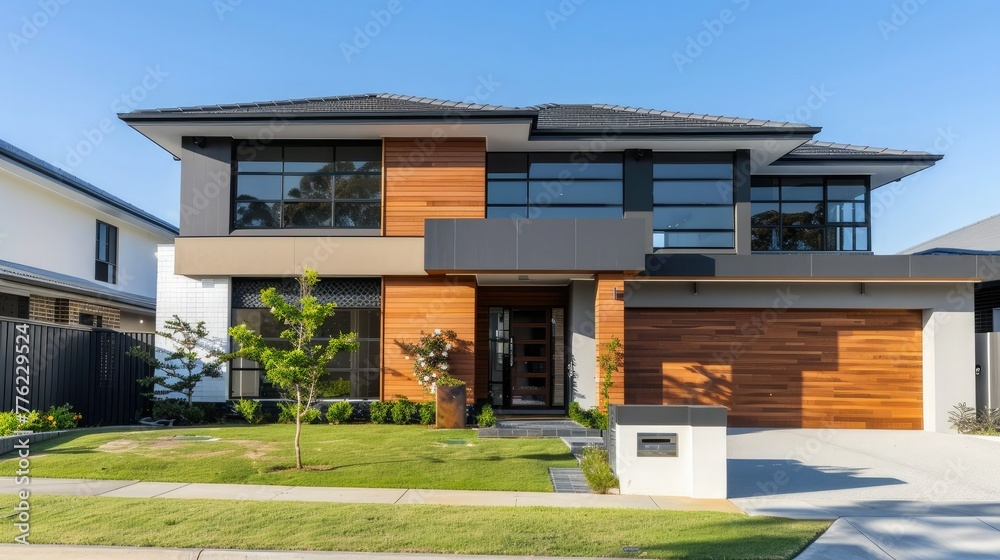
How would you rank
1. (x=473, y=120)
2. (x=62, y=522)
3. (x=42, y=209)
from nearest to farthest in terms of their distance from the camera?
(x=62, y=522) → (x=473, y=120) → (x=42, y=209)

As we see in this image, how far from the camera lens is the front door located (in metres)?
18.3

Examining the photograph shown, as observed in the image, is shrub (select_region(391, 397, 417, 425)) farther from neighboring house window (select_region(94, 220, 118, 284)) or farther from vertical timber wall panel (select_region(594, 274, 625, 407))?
neighboring house window (select_region(94, 220, 118, 284))

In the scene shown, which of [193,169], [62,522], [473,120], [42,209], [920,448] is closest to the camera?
[62,522]

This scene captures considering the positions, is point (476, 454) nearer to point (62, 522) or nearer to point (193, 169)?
point (62, 522)

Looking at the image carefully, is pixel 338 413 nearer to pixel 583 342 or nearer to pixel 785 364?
pixel 583 342

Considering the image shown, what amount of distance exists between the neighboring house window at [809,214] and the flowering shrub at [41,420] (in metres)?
15.9

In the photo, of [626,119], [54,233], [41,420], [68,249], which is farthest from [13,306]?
[626,119]

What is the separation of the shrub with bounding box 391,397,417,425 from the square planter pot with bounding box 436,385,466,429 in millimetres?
904

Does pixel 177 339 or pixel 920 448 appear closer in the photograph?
pixel 920 448

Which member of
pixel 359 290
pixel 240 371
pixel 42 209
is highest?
pixel 42 209

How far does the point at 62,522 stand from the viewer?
7512mm

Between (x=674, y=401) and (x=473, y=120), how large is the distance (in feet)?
24.3

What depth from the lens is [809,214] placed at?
2000 cm

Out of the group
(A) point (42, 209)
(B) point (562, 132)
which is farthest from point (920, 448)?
(A) point (42, 209)
